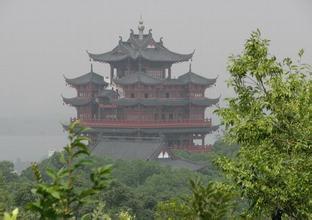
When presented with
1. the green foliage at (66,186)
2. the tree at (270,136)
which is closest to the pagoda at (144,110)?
the tree at (270,136)

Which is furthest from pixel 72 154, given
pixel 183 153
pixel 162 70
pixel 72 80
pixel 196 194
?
pixel 162 70

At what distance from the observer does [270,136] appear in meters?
10.8

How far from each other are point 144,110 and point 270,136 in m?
51.4

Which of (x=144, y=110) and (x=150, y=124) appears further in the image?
(x=144, y=110)

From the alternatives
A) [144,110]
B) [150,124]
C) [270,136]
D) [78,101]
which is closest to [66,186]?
[270,136]

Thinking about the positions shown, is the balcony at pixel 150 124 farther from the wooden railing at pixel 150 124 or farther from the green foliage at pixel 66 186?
the green foliage at pixel 66 186

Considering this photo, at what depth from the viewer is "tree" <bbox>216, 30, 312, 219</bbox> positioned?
397 inches

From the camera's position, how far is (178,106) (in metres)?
62.4

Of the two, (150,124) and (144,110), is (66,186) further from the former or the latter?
(144,110)

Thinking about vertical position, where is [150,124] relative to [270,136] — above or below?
above

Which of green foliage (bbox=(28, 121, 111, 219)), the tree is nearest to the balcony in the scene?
the tree

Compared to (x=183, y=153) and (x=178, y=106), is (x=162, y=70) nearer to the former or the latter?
(x=178, y=106)

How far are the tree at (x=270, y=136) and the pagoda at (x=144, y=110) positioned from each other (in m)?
45.7

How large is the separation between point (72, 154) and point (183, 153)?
184 ft
